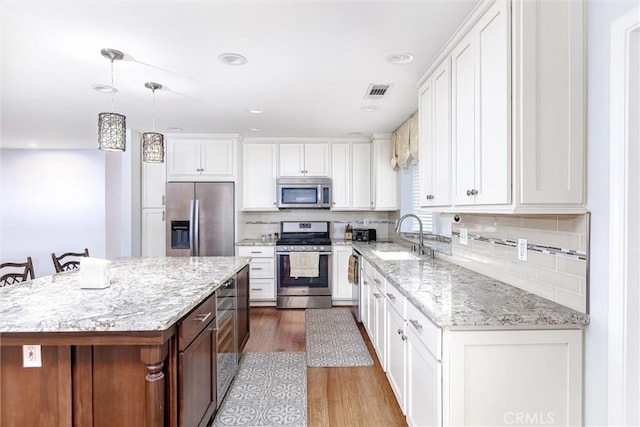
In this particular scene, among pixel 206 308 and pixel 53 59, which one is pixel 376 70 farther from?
pixel 53 59

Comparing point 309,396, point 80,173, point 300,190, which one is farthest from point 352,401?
point 80,173

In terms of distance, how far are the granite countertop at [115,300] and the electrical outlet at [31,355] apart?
13 cm

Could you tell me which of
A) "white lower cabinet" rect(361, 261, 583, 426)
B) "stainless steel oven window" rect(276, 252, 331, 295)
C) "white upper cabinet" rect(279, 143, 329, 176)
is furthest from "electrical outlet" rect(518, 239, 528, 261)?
"white upper cabinet" rect(279, 143, 329, 176)

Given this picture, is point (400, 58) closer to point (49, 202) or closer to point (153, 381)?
point (153, 381)

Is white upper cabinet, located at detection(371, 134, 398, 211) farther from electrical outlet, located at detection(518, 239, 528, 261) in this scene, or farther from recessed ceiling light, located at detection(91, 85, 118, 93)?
recessed ceiling light, located at detection(91, 85, 118, 93)

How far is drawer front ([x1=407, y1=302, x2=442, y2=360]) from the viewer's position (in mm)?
1358

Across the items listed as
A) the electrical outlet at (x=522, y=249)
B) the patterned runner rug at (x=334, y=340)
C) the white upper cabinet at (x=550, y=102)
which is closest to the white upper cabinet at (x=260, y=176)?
the patterned runner rug at (x=334, y=340)

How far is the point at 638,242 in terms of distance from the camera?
1.20m

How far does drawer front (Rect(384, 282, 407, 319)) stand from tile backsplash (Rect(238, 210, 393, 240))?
264 cm

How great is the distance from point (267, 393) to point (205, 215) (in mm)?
2627

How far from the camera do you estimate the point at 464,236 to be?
2426 millimetres

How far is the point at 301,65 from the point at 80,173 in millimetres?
5196

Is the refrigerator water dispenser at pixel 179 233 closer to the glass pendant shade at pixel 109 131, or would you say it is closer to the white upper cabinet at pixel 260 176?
the white upper cabinet at pixel 260 176

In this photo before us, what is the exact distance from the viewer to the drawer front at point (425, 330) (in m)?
1.36
